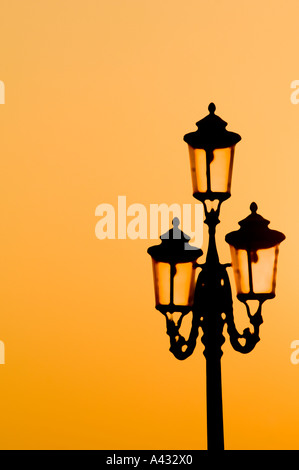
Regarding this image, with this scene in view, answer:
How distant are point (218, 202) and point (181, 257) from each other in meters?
0.74

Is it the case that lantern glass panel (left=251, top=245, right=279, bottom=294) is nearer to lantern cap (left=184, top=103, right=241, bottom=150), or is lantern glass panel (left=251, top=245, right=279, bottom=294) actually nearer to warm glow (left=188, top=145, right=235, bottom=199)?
warm glow (left=188, top=145, right=235, bottom=199)

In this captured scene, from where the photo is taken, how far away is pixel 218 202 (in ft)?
35.9

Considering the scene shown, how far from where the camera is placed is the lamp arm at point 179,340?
1069 centimetres

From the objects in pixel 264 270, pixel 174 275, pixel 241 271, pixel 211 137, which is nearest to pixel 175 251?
pixel 174 275

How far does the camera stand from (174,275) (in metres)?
10.7

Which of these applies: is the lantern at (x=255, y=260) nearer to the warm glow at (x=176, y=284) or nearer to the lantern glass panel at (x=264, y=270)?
the lantern glass panel at (x=264, y=270)

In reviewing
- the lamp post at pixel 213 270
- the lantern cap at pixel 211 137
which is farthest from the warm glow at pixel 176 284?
the lantern cap at pixel 211 137

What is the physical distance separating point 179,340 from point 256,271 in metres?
1.11

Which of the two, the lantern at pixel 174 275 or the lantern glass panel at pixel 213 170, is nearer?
the lantern at pixel 174 275

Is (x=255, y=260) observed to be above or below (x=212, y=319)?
above

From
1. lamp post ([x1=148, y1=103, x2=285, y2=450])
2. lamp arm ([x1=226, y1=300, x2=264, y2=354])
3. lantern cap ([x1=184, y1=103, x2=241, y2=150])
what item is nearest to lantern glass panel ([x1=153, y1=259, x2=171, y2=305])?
lamp post ([x1=148, y1=103, x2=285, y2=450])

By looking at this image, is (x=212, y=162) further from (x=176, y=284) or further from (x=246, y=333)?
(x=246, y=333)
